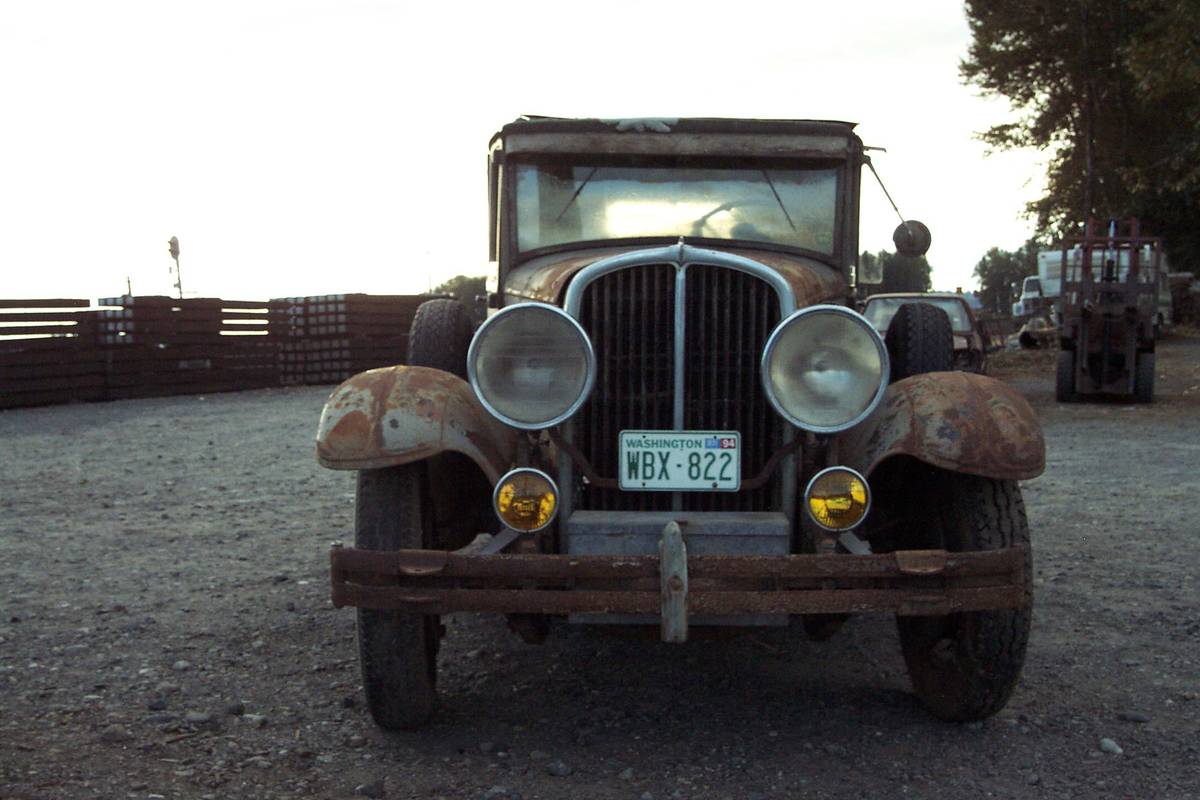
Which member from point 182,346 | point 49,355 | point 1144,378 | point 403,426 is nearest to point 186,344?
point 182,346

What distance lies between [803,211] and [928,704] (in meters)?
2.03

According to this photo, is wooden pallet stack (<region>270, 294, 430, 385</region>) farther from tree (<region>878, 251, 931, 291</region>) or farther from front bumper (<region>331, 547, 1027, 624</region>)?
front bumper (<region>331, 547, 1027, 624</region>)

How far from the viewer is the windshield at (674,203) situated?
4867 mm

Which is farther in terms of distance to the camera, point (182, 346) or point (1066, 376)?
point (182, 346)

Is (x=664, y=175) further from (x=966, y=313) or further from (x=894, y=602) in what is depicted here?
(x=966, y=313)

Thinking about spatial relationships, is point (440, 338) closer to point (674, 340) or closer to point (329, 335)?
point (674, 340)

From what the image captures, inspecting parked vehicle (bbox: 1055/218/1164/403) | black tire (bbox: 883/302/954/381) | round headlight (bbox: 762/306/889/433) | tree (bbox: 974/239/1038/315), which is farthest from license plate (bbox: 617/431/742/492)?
tree (bbox: 974/239/1038/315)

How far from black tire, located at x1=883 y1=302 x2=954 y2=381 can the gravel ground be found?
1181 millimetres

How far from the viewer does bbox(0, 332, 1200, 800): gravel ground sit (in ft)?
11.5

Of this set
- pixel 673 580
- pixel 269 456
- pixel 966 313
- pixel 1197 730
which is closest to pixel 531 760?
pixel 673 580

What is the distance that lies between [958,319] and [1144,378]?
3.54 m

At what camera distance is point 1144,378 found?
1644cm

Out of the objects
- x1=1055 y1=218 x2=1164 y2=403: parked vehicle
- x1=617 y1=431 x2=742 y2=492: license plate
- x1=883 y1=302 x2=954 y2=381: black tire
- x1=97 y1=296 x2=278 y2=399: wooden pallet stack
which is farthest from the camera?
x1=97 y1=296 x2=278 y2=399: wooden pallet stack

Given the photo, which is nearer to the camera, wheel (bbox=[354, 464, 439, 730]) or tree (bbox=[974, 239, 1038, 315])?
wheel (bbox=[354, 464, 439, 730])
